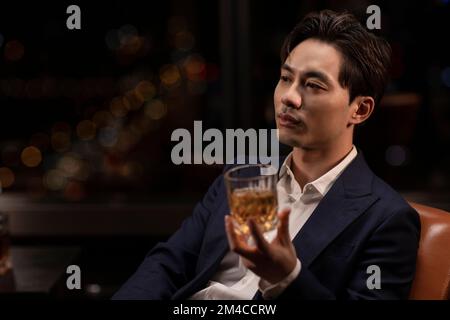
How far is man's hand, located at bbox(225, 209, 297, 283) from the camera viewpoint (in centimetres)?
121

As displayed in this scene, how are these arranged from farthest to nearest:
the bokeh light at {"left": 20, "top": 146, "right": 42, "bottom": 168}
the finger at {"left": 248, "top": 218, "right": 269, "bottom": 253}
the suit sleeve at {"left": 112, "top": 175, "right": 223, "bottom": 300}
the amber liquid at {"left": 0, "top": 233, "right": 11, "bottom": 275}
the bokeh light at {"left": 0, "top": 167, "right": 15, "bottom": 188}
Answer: the bokeh light at {"left": 20, "top": 146, "right": 42, "bottom": 168} → the bokeh light at {"left": 0, "top": 167, "right": 15, "bottom": 188} → the amber liquid at {"left": 0, "top": 233, "right": 11, "bottom": 275} → the suit sleeve at {"left": 112, "top": 175, "right": 223, "bottom": 300} → the finger at {"left": 248, "top": 218, "right": 269, "bottom": 253}

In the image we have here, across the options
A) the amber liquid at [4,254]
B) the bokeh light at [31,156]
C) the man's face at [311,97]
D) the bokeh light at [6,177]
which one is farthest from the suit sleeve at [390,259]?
the bokeh light at [31,156]

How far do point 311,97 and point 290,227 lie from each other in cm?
37

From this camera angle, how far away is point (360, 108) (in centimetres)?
162

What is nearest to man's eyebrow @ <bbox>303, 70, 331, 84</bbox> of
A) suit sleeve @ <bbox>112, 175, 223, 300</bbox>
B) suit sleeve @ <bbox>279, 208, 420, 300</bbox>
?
suit sleeve @ <bbox>279, 208, 420, 300</bbox>

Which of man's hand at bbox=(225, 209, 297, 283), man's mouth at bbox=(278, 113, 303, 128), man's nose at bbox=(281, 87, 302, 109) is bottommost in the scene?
man's hand at bbox=(225, 209, 297, 283)

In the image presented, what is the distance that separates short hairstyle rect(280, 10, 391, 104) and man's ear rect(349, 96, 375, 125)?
0.05ft

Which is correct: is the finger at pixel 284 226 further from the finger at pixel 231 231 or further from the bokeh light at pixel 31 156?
the bokeh light at pixel 31 156

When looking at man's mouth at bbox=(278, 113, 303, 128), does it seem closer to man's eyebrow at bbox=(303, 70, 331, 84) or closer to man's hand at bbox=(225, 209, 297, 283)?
man's eyebrow at bbox=(303, 70, 331, 84)

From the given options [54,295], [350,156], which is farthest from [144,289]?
[350,156]

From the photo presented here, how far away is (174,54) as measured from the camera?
355cm

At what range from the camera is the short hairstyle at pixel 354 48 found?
1.55 meters

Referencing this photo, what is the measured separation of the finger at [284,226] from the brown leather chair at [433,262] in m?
0.49

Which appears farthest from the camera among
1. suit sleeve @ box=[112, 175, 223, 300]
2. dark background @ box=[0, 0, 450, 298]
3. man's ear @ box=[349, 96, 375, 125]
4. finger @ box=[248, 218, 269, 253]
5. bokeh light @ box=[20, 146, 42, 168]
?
bokeh light @ box=[20, 146, 42, 168]
